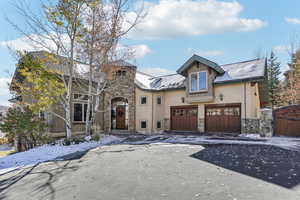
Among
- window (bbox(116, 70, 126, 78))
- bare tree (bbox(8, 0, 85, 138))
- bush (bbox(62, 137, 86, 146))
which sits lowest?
bush (bbox(62, 137, 86, 146))

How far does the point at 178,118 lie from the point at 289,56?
20.5 meters

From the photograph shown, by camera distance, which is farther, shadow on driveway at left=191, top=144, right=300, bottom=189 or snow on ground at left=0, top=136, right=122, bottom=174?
snow on ground at left=0, top=136, right=122, bottom=174

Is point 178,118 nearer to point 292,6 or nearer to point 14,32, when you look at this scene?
point 292,6

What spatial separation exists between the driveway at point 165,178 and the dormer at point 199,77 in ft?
24.7

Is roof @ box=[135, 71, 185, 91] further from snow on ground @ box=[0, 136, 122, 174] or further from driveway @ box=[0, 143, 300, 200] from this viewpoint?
driveway @ box=[0, 143, 300, 200]

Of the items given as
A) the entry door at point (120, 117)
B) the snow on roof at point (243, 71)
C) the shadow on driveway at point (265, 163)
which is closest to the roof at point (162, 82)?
the entry door at point (120, 117)

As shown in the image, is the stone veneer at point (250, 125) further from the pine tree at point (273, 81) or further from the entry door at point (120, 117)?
the pine tree at point (273, 81)

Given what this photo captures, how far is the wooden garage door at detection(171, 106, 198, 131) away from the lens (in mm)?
15102

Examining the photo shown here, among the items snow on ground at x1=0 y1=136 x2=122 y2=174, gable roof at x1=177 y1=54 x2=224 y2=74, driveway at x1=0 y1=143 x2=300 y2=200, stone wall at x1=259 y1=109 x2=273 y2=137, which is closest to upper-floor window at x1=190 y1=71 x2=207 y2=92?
gable roof at x1=177 y1=54 x2=224 y2=74

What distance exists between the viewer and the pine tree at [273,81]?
94.1ft

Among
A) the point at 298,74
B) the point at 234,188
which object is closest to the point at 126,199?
the point at 234,188

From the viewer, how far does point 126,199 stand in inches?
141

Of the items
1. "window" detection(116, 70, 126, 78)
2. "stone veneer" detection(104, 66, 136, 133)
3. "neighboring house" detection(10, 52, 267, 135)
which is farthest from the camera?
"stone veneer" detection(104, 66, 136, 133)

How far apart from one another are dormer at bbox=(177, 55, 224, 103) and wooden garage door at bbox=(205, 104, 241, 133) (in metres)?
1.00
